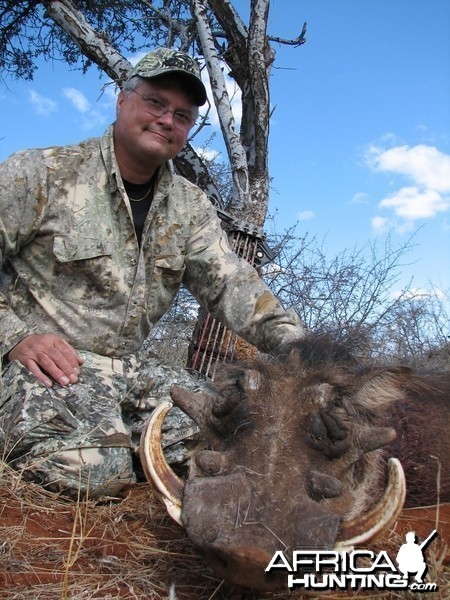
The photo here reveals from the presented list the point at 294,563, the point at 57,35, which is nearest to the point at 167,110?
the point at 294,563

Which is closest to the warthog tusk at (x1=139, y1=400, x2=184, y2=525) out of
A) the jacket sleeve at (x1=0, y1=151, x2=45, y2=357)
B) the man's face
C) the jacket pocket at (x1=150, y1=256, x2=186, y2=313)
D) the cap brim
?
the jacket sleeve at (x1=0, y1=151, x2=45, y2=357)

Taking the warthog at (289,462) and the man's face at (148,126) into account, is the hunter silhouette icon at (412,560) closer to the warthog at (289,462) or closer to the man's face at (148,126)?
the warthog at (289,462)

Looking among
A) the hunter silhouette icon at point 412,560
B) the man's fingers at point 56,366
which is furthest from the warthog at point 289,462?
the man's fingers at point 56,366

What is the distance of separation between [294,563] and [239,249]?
4369 mm

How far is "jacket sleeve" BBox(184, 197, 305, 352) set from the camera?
343 centimetres

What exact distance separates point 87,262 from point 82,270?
60 mm

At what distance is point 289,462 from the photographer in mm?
1828

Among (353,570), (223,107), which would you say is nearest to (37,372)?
(353,570)

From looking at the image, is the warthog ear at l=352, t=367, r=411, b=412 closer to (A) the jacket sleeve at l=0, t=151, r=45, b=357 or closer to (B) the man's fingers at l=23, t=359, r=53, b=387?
(B) the man's fingers at l=23, t=359, r=53, b=387

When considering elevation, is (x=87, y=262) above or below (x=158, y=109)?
below

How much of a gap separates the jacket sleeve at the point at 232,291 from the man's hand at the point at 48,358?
1.01m

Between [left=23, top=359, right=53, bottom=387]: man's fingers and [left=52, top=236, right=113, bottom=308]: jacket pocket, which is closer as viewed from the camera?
[left=23, top=359, right=53, bottom=387]: man's fingers

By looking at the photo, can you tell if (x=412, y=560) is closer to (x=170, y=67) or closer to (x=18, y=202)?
(x=18, y=202)

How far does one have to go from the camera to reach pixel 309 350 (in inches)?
98.5
